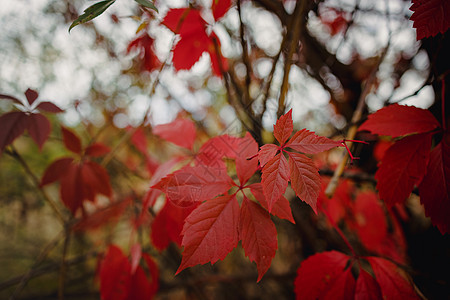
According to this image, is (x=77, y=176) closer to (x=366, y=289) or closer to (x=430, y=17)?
(x=366, y=289)

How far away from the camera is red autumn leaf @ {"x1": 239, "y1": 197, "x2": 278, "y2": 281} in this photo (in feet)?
1.45

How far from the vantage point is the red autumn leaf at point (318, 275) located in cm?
60

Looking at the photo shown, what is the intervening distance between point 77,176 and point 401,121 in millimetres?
1029

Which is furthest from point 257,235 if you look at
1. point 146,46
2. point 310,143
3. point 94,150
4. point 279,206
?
point 146,46

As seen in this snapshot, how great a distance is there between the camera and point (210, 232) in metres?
0.45

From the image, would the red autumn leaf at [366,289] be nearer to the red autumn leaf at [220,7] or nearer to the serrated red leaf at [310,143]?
the serrated red leaf at [310,143]

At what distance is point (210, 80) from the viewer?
6.42 feet

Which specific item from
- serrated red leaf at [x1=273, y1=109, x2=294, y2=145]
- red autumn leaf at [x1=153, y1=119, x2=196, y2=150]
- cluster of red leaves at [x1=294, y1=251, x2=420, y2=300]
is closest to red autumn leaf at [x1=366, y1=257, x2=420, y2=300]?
cluster of red leaves at [x1=294, y1=251, x2=420, y2=300]

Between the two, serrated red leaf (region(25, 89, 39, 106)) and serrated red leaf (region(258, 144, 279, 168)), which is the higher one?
serrated red leaf (region(25, 89, 39, 106))

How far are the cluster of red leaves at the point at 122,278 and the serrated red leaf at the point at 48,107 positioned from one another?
500 millimetres

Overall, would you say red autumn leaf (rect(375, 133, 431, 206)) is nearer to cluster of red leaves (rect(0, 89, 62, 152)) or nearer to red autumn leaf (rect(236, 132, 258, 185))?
red autumn leaf (rect(236, 132, 258, 185))

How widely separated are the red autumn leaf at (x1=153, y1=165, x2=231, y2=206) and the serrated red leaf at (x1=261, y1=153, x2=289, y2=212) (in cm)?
11

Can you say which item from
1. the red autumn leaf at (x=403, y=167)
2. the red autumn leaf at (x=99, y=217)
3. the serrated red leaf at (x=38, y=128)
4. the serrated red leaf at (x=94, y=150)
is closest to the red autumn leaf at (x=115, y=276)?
the red autumn leaf at (x=99, y=217)

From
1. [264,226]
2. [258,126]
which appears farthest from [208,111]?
[264,226]
